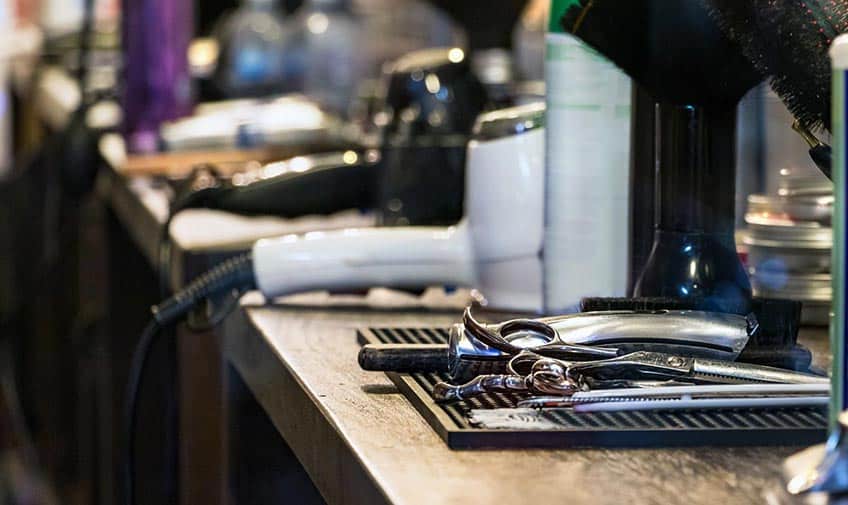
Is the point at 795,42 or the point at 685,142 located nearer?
the point at 795,42

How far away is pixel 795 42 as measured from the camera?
27.9 inches

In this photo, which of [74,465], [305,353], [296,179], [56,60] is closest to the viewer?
[305,353]

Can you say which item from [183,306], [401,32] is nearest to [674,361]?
[183,306]

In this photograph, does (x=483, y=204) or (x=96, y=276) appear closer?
(x=483, y=204)

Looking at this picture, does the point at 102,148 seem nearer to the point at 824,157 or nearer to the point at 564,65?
the point at 564,65

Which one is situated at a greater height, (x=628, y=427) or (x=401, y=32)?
(x=401, y=32)

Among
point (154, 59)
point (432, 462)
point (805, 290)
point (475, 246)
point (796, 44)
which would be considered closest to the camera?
point (432, 462)

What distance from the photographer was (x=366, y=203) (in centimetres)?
148

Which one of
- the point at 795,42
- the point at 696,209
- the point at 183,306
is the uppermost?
the point at 795,42

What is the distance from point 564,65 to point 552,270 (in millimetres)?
143

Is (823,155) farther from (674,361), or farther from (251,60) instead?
(251,60)

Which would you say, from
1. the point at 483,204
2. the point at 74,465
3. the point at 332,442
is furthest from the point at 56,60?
the point at 332,442

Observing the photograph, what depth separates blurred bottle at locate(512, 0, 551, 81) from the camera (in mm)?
2158

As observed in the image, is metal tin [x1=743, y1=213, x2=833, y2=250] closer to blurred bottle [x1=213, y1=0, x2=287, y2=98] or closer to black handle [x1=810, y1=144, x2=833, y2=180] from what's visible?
black handle [x1=810, y1=144, x2=833, y2=180]
